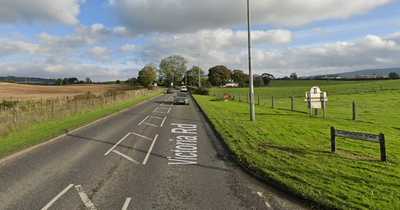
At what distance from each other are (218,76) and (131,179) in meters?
109

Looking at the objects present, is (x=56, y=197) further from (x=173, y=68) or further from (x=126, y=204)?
(x=173, y=68)

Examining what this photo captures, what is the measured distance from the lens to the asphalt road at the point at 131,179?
4605 mm

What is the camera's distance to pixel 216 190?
5.18 m

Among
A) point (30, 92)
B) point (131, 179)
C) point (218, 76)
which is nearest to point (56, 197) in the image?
point (131, 179)

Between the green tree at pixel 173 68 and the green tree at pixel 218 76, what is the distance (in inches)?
659

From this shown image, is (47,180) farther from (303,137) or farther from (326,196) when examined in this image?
(303,137)

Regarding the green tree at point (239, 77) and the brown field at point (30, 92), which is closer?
the brown field at point (30, 92)

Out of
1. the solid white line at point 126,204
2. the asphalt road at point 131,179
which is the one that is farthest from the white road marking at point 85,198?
the solid white line at point 126,204

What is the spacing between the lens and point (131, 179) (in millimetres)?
5750

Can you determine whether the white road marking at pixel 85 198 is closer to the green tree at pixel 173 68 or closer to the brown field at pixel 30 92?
the brown field at pixel 30 92

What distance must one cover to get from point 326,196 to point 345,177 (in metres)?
1.35

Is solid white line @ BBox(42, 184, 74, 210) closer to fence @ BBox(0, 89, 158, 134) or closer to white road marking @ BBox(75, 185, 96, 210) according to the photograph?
white road marking @ BBox(75, 185, 96, 210)

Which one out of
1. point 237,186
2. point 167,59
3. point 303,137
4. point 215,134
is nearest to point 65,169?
point 237,186

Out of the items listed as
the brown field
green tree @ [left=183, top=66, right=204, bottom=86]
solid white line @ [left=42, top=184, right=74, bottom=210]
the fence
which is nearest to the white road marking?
solid white line @ [left=42, top=184, right=74, bottom=210]
